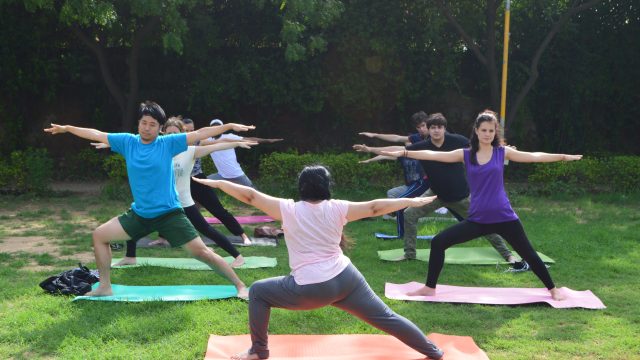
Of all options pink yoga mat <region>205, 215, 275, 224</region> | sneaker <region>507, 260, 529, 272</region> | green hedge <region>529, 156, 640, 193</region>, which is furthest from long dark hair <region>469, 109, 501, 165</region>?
green hedge <region>529, 156, 640, 193</region>

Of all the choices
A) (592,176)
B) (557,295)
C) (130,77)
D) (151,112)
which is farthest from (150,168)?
(130,77)

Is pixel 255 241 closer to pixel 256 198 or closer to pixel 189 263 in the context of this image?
pixel 189 263

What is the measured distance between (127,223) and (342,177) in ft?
25.6

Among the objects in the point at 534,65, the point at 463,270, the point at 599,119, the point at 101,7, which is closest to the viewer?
the point at 463,270

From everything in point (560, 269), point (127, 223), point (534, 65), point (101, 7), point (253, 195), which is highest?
point (101, 7)

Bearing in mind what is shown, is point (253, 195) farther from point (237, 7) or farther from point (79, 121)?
point (79, 121)

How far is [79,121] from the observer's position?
679 inches

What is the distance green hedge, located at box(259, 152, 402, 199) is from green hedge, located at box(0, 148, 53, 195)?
4385mm

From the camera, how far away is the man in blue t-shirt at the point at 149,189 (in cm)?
596

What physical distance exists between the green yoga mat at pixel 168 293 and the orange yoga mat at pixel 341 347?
3.60ft

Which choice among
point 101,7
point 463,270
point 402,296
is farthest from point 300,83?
point 402,296

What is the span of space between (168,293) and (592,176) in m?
10.1

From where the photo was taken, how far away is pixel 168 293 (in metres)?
6.27

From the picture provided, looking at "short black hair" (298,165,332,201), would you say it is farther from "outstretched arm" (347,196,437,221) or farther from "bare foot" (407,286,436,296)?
"bare foot" (407,286,436,296)
